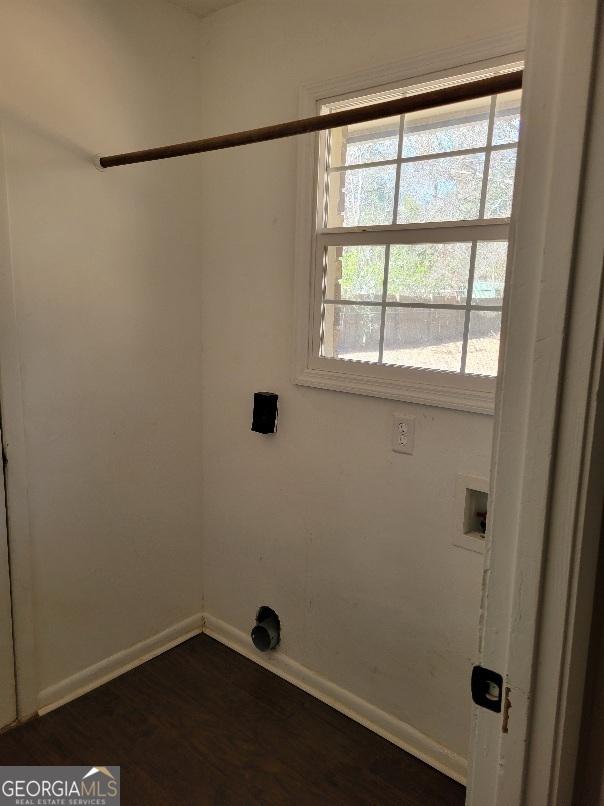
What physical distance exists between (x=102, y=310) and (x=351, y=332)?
915mm

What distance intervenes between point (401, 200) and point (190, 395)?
3.88 feet

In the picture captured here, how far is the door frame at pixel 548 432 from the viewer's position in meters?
0.65

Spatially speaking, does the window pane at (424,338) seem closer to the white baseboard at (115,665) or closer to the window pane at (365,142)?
the window pane at (365,142)

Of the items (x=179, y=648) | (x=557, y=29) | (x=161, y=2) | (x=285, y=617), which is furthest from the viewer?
(x=179, y=648)

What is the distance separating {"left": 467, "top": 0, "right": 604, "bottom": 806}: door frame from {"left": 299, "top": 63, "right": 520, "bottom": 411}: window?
973mm

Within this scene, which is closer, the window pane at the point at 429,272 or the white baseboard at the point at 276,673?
the window pane at the point at 429,272

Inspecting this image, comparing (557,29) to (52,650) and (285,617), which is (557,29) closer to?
(285,617)

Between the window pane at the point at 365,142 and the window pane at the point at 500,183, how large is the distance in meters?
0.34

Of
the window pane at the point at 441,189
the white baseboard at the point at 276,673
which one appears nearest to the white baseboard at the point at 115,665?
the white baseboard at the point at 276,673

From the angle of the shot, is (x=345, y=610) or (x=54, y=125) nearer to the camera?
(x=54, y=125)

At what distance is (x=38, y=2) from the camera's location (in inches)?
70.2

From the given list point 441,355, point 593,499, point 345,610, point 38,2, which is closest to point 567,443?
point 593,499

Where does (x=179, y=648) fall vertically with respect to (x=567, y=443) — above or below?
below

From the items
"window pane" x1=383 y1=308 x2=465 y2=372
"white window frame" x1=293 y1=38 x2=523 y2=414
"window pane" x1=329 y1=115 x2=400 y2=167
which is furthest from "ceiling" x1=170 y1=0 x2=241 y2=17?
"window pane" x1=383 y1=308 x2=465 y2=372
